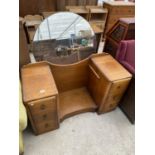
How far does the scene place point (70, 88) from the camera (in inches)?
67.2

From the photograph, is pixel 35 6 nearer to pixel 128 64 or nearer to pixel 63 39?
pixel 63 39

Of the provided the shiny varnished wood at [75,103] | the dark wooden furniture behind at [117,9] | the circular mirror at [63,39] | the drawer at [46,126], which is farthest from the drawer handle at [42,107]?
the dark wooden furniture behind at [117,9]

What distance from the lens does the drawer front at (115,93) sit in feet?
4.24

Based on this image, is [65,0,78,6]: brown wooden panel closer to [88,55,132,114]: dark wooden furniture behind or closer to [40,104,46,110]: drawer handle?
[88,55,132,114]: dark wooden furniture behind

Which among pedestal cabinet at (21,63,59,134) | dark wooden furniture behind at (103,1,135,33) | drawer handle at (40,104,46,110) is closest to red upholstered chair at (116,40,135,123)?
pedestal cabinet at (21,63,59,134)

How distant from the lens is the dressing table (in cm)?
113

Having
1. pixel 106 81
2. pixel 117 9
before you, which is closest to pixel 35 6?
pixel 117 9

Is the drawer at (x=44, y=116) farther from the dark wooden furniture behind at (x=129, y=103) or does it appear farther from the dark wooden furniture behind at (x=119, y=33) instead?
the dark wooden furniture behind at (x=119, y=33)

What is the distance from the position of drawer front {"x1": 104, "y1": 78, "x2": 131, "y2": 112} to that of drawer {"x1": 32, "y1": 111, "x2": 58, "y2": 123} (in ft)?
1.78

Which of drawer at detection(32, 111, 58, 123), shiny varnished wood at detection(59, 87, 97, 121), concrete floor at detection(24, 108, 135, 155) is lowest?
concrete floor at detection(24, 108, 135, 155)

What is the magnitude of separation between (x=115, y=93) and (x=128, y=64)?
315 millimetres

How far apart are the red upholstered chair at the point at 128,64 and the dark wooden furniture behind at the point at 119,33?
0.13 metres
